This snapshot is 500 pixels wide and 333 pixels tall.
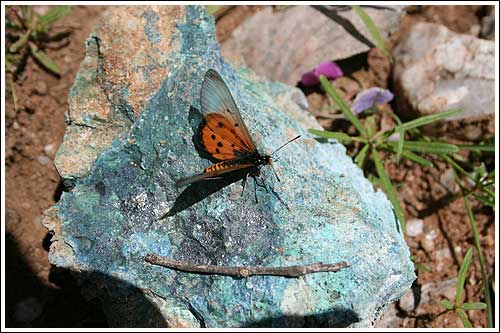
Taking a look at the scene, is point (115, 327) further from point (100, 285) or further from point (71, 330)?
point (71, 330)

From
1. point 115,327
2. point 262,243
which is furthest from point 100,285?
point 262,243

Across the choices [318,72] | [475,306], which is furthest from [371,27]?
[475,306]

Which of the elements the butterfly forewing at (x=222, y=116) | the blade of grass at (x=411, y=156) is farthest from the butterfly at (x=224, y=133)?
the blade of grass at (x=411, y=156)

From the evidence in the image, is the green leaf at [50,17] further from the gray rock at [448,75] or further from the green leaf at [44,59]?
the gray rock at [448,75]

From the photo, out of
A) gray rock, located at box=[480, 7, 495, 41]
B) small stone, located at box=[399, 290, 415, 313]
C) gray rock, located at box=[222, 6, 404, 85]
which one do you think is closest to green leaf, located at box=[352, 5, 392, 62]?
gray rock, located at box=[222, 6, 404, 85]

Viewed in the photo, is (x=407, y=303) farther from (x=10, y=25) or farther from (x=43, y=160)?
(x=10, y=25)

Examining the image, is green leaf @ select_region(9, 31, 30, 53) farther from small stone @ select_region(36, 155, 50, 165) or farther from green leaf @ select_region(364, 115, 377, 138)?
green leaf @ select_region(364, 115, 377, 138)
